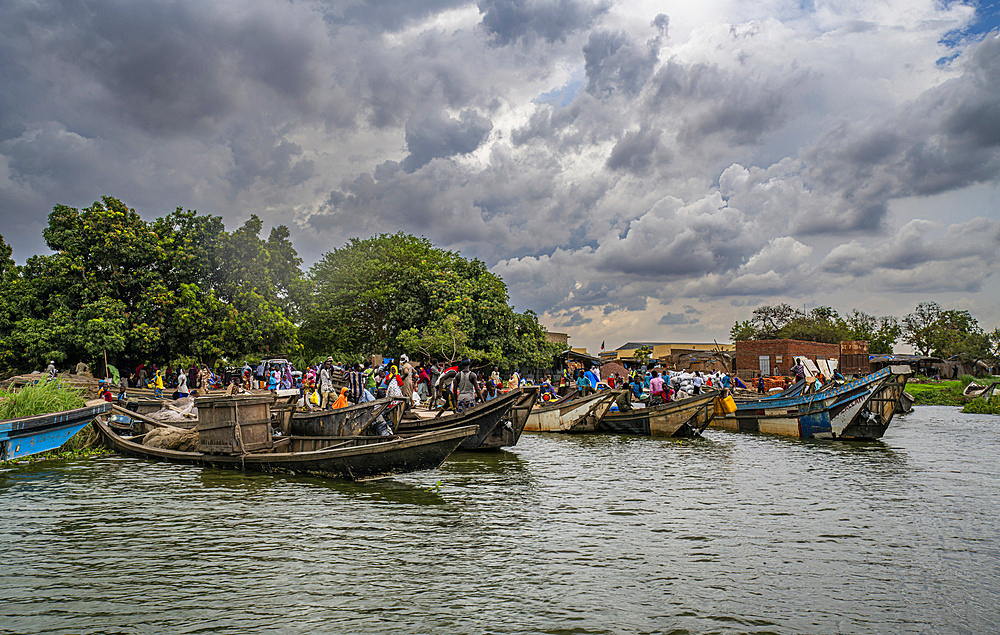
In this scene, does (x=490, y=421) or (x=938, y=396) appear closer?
(x=490, y=421)

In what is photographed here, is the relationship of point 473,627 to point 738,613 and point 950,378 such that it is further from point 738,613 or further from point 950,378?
point 950,378

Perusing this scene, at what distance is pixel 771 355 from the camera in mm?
48938

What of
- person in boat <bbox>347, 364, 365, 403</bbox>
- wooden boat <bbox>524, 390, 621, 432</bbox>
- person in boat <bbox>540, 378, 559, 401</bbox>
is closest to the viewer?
person in boat <bbox>347, 364, 365, 403</bbox>

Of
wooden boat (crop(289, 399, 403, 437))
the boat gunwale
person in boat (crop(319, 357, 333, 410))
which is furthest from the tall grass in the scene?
person in boat (crop(319, 357, 333, 410))

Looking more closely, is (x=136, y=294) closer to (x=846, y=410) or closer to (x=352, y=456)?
(x=352, y=456)

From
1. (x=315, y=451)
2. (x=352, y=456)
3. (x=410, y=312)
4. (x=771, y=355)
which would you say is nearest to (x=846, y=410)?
(x=352, y=456)

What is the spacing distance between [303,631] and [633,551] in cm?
388

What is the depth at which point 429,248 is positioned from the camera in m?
43.1

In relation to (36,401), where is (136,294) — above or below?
above

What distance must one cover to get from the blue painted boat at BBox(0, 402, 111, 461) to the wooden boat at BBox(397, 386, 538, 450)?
6.21 meters

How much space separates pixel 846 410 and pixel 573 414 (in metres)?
8.30

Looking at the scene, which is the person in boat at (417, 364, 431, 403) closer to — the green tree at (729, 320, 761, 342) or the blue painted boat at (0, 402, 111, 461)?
the blue painted boat at (0, 402, 111, 461)

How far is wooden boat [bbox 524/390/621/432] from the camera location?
21.1 m

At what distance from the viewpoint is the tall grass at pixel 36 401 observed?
39.0 feet
